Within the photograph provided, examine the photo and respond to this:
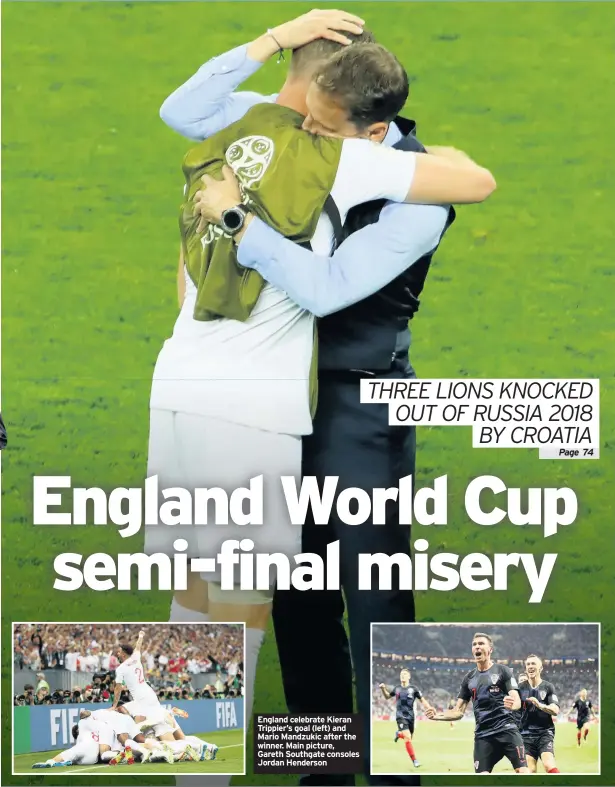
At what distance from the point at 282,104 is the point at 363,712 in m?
2.52

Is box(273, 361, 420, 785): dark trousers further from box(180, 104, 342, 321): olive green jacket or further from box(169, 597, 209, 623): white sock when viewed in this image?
box(180, 104, 342, 321): olive green jacket

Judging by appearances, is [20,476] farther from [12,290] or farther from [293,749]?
[293,749]

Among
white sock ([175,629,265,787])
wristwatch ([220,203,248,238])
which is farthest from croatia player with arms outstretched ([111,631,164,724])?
wristwatch ([220,203,248,238])

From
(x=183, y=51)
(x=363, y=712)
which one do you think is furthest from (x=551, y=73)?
(x=363, y=712)

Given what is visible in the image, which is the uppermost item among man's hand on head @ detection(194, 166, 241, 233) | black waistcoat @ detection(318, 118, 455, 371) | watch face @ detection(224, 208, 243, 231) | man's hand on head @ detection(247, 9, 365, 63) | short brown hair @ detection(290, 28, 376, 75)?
man's hand on head @ detection(247, 9, 365, 63)

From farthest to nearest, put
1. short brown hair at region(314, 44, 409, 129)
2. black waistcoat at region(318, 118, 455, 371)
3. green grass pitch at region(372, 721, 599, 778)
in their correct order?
green grass pitch at region(372, 721, 599, 778) → black waistcoat at region(318, 118, 455, 371) → short brown hair at region(314, 44, 409, 129)

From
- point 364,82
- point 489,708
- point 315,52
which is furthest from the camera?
point 489,708


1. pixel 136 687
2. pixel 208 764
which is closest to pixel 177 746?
pixel 208 764

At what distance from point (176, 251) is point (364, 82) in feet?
3.38

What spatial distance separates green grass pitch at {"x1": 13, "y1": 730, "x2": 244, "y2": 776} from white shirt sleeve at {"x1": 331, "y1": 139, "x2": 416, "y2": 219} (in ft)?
7.24

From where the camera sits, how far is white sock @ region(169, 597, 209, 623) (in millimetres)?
4703

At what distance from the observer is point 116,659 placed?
4730mm

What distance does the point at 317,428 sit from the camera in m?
4.61

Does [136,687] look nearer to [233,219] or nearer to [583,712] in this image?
[583,712]
